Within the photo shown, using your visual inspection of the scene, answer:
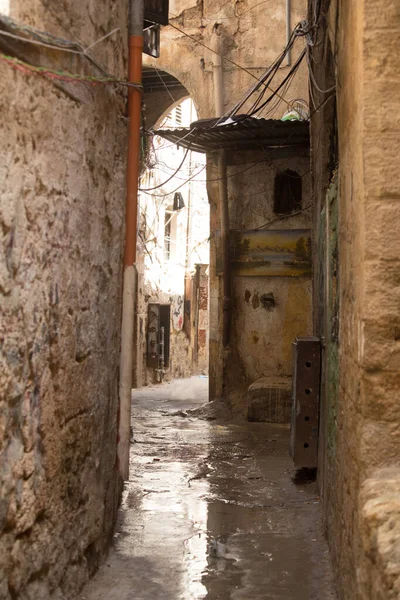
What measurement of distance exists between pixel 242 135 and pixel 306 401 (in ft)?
20.3

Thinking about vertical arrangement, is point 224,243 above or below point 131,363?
above

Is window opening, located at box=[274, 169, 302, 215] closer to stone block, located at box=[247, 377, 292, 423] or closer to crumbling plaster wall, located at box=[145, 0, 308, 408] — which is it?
crumbling plaster wall, located at box=[145, 0, 308, 408]

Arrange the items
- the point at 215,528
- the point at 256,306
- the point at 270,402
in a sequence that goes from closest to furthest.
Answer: the point at 215,528 < the point at 270,402 < the point at 256,306

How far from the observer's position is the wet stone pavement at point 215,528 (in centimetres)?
438

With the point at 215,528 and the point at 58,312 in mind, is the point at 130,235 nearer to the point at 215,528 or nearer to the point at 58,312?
the point at 58,312

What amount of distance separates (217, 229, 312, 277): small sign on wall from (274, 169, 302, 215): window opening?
392 mm

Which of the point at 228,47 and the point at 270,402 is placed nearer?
the point at 270,402

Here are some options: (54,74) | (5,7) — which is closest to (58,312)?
(54,74)

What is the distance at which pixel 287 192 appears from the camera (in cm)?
1243

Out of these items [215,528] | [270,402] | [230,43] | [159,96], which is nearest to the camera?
[215,528]

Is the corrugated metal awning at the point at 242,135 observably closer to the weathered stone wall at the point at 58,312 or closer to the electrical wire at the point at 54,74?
the weathered stone wall at the point at 58,312

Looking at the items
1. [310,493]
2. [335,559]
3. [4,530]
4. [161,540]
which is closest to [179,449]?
[310,493]

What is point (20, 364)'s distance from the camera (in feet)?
10.8

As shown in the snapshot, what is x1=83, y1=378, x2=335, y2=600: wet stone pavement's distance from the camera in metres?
4.38
